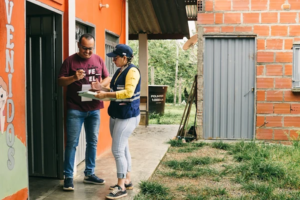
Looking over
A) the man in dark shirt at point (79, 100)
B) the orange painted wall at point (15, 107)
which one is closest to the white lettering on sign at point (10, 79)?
the orange painted wall at point (15, 107)

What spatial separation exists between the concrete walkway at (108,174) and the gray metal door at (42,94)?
298mm

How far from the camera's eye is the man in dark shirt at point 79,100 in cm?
493

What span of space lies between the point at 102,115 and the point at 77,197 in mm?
2594

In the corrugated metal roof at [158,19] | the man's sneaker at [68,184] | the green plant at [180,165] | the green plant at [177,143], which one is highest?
the corrugated metal roof at [158,19]

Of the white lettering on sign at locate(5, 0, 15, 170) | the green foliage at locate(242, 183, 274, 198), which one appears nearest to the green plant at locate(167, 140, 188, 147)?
the green foliage at locate(242, 183, 274, 198)

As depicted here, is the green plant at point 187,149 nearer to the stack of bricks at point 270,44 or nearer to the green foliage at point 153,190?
the stack of bricks at point 270,44

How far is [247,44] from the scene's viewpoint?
9.00 meters

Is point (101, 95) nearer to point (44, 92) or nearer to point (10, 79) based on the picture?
point (10, 79)

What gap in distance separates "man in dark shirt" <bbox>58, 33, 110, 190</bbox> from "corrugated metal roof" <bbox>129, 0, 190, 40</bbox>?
17.2ft

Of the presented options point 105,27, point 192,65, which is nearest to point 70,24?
point 105,27

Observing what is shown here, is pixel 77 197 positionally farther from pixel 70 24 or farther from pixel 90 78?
pixel 70 24

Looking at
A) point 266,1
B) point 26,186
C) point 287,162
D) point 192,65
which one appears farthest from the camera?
point 192,65

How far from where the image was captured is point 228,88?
9.09 m

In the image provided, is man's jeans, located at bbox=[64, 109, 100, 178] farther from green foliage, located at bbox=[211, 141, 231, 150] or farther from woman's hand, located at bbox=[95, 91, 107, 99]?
green foliage, located at bbox=[211, 141, 231, 150]
